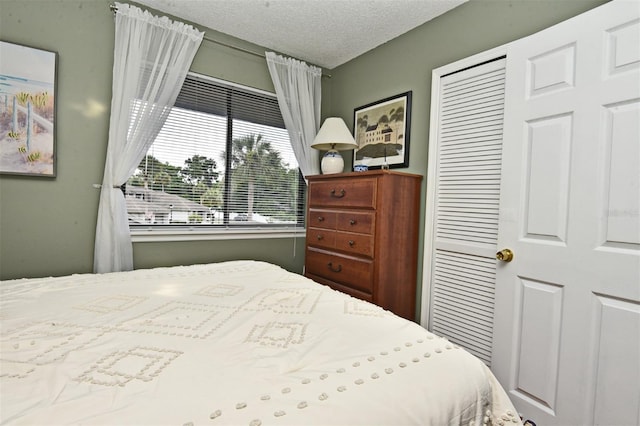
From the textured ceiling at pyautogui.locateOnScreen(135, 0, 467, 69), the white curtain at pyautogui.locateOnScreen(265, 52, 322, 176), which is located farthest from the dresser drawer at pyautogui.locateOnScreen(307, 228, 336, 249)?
the textured ceiling at pyautogui.locateOnScreen(135, 0, 467, 69)

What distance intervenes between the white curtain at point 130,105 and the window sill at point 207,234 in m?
0.16

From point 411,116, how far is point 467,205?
0.90 metres

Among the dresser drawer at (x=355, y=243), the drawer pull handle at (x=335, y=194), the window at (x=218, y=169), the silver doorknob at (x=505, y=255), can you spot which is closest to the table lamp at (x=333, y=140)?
the drawer pull handle at (x=335, y=194)

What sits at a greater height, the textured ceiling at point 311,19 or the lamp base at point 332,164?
the textured ceiling at point 311,19

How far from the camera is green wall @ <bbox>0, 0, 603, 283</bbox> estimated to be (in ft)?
6.98

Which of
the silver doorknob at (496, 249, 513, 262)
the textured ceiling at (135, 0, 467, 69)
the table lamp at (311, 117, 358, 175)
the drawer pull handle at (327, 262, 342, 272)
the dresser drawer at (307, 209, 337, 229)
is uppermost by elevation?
the textured ceiling at (135, 0, 467, 69)

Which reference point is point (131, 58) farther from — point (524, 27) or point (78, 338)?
point (524, 27)

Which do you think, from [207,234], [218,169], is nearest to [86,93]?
[218,169]

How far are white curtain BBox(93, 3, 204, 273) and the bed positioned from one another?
96cm

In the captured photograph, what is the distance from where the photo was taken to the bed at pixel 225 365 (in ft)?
2.31

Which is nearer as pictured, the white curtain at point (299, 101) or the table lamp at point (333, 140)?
the table lamp at point (333, 140)

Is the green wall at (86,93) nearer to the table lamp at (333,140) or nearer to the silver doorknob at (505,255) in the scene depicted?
the table lamp at (333,140)

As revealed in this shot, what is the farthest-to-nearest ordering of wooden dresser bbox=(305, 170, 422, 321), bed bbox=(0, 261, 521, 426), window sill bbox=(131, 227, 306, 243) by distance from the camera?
window sill bbox=(131, 227, 306, 243) → wooden dresser bbox=(305, 170, 422, 321) → bed bbox=(0, 261, 521, 426)

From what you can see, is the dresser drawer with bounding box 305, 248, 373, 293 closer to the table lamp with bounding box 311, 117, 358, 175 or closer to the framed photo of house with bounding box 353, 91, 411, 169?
the table lamp with bounding box 311, 117, 358, 175
